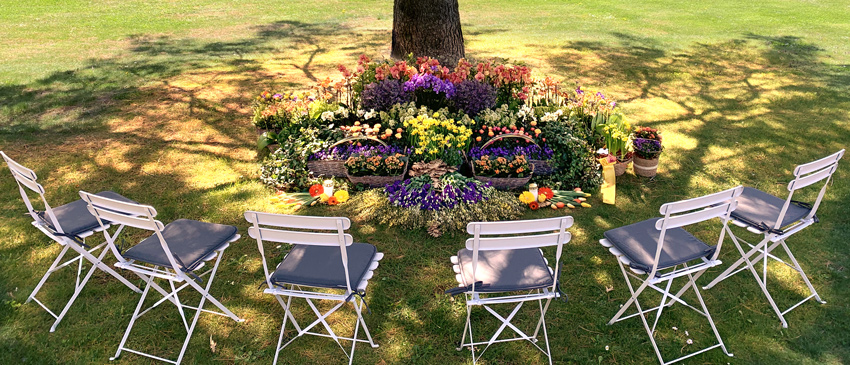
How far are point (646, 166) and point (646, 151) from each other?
0.24m

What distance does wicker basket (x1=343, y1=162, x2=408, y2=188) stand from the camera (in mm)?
6191

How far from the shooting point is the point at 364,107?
276 inches

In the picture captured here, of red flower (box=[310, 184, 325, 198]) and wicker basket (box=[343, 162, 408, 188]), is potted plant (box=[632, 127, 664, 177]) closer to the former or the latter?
wicker basket (box=[343, 162, 408, 188])

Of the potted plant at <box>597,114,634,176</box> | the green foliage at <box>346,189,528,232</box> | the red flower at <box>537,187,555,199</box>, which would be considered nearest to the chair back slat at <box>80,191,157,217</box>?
the green foliage at <box>346,189,528,232</box>

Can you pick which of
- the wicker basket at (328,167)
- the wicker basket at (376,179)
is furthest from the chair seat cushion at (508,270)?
A: the wicker basket at (328,167)

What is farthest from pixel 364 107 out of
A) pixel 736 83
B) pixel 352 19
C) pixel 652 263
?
pixel 352 19

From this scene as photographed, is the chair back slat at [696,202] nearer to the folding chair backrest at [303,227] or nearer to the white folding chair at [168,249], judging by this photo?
the folding chair backrest at [303,227]

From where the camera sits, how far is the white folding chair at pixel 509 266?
10.7 feet

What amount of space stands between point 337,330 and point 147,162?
4531 millimetres

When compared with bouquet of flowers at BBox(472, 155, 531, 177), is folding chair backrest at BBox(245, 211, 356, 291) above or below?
above

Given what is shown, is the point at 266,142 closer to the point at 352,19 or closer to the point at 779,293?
the point at 779,293

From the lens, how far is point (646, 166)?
262 inches

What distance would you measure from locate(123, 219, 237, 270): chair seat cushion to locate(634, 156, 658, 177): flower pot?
5.00 m

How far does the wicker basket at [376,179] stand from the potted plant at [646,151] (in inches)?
118
